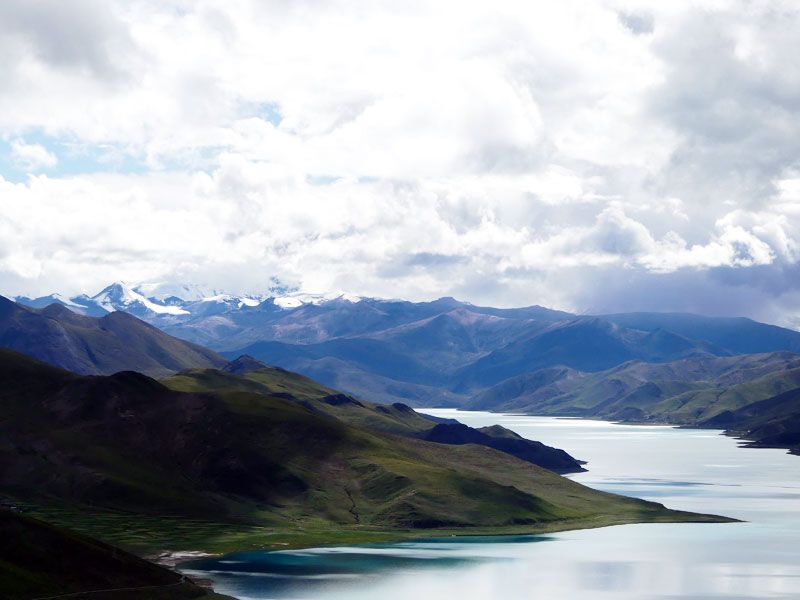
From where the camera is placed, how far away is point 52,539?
169m

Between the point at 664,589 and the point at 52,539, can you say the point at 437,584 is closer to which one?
the point at 664,589

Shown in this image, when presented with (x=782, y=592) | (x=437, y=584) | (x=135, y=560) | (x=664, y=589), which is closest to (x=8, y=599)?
(x=135, y=560)

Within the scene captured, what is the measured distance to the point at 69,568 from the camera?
164500mm

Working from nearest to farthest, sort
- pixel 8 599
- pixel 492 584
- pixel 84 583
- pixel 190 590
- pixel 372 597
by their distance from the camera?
pixel 8 599
pixel 84 583
pixel 190 590
pixel 372 597
pixel 492 584

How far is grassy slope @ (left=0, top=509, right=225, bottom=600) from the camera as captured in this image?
15625cm

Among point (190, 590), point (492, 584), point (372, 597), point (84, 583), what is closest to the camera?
point (84, 583)

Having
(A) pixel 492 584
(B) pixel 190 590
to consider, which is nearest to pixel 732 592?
(A) pixel 492 584

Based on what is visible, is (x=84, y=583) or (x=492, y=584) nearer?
(x=84, y=583)

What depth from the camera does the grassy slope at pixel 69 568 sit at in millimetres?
156250

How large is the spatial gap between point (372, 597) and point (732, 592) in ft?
226

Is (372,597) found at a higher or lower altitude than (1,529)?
lower

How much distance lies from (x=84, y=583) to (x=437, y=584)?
7082 centimetres

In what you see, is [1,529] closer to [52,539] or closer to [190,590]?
[52,539]

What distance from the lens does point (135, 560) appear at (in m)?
176
